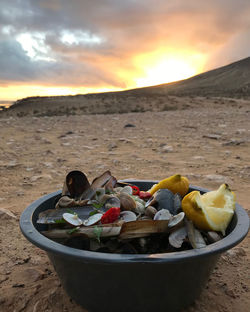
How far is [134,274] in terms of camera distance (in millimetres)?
1524

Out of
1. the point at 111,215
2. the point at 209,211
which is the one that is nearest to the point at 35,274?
the point at 111,215

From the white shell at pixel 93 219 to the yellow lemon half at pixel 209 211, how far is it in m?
0.50

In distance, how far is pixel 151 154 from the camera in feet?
18.1

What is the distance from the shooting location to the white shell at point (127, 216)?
182cm

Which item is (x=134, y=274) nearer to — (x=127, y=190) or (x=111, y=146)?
(x=127, y=190)

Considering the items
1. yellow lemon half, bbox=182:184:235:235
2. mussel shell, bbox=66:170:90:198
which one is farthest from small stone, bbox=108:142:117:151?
yellow lemon half, bbox=182:184:235:235

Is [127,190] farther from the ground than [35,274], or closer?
farther from the ground

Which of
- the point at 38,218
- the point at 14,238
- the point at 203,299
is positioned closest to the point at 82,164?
the point at 14,238

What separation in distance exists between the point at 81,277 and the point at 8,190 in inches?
100

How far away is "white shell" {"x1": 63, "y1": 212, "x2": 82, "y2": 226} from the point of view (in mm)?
1726

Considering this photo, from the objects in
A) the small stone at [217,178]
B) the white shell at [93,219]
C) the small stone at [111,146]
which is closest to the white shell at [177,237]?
the white shell at [93,219]

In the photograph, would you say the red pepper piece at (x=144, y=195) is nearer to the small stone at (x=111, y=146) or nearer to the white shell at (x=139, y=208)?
the white shell at (x=139, y=208)

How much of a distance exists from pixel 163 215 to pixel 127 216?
207 millimetres

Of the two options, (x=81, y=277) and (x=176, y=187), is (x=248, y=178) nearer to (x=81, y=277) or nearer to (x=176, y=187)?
(x=176, y=187)
